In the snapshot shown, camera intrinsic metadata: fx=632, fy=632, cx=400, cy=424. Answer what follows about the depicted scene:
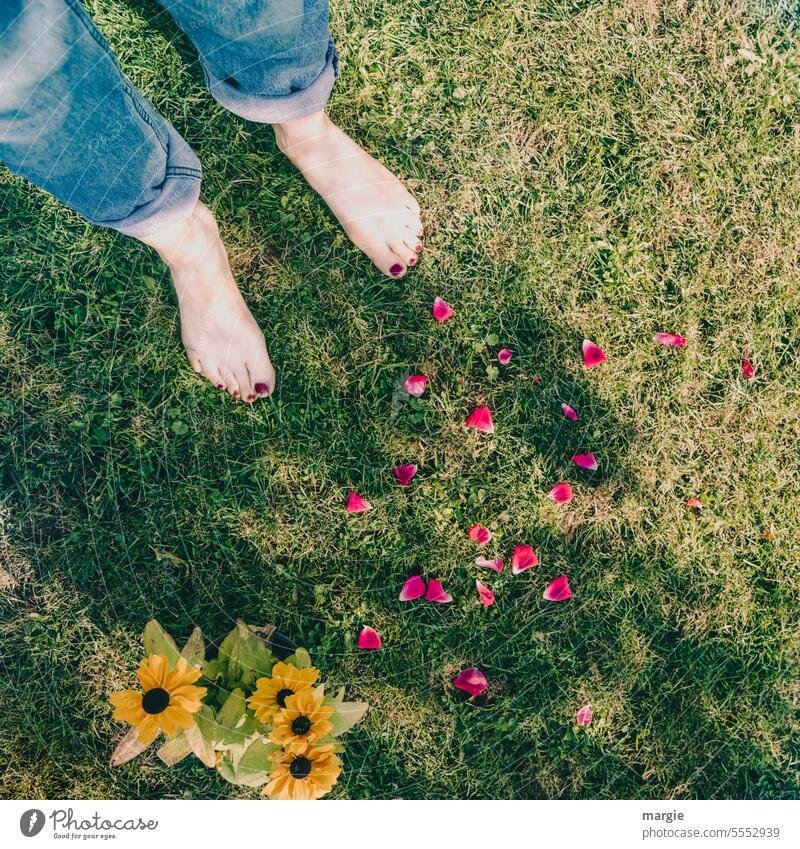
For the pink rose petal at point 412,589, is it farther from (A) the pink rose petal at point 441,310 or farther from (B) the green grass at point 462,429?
(A) the pink rose petal at point 441,310

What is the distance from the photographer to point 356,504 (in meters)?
2.08

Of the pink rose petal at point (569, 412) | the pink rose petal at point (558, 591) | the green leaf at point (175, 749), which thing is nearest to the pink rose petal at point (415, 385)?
the pink rose petal at point (569, 412)

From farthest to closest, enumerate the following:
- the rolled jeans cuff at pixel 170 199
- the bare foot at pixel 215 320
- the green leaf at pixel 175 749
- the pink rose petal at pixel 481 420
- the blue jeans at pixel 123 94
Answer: the pink rose petal at pixel 481 420 → the bare foot at pixel 215 320 → the green leaf at pixel 175 749 → the rolled jeans cuff at pixel 170 199 → the blue jeans at pixel 123 94

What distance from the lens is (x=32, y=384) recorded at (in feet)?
6.82

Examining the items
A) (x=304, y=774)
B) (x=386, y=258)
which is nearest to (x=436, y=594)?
(x=304, y=774)

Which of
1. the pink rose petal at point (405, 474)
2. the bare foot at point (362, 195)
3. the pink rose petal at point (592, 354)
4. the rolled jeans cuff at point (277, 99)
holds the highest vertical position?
the rolled jeans cuff at point (277, 99)

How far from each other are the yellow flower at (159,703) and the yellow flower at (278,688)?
151 millimetres

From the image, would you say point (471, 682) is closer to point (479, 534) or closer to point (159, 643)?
point (479, 534)

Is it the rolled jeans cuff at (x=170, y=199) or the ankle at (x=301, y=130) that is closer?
the rolled jeans cuff at (x=170, y=199)

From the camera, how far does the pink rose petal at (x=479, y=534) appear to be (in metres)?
2.09

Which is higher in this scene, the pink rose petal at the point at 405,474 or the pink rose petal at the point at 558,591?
the pink rose petal at the point at 405,474

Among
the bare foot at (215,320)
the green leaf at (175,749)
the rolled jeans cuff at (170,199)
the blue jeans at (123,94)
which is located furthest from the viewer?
the bare foot at (215,320)

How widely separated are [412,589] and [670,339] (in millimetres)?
1216

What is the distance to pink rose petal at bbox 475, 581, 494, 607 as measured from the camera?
2.08 m
